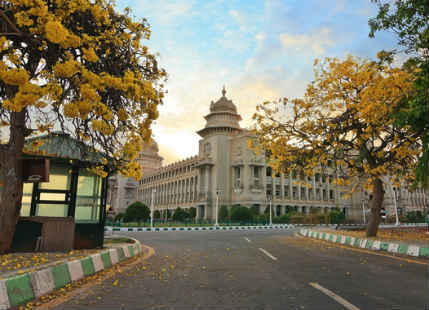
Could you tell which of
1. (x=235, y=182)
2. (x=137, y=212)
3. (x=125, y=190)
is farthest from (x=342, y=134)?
(x=125, y=190)

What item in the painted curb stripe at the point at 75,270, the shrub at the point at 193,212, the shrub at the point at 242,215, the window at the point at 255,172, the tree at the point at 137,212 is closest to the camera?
the painted curb stripe at the point at 75,270

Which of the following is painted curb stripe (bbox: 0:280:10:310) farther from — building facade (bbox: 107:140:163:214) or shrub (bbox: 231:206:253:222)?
building facade (bbox: 107:140:163:214)

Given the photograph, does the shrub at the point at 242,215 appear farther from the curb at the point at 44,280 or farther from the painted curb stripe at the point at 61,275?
the painted curb stripe at the point at 61,275

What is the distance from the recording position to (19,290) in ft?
14.5

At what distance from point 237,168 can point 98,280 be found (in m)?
59.5

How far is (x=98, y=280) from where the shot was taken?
6066mm

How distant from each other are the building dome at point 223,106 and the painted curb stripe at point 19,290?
64629 millimetres

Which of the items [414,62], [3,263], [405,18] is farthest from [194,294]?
[405,18]

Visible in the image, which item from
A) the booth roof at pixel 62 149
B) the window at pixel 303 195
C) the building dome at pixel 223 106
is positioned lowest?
the booth roof at pixel 62 149

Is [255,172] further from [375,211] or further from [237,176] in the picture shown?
[375,211]

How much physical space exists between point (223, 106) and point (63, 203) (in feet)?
200

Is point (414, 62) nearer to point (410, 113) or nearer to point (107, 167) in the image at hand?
point (410, 113)

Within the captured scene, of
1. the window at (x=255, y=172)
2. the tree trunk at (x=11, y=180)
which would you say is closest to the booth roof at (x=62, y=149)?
the tree trunk at (x=11, y=180)

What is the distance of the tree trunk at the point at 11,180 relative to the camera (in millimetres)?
7098
